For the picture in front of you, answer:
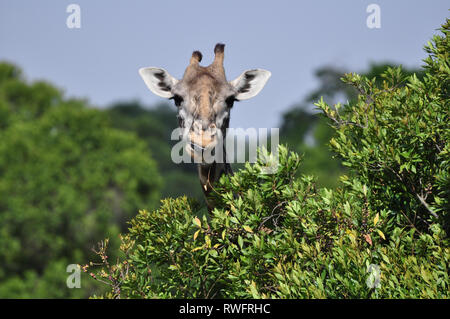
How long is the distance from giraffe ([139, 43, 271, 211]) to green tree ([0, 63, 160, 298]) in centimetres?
2221

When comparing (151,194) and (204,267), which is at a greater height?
(151,194)

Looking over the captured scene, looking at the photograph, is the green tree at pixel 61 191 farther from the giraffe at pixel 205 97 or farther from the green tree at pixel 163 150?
the green tree at pixel 163 150

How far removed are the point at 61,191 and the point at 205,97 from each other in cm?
2633

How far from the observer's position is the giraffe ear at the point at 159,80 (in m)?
8.34

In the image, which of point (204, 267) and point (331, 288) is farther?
point (204, 267)

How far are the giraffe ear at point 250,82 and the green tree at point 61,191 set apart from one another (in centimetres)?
2245

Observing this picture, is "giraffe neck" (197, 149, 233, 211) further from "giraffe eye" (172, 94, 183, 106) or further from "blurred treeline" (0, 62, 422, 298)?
"blurred treeline" (0, 62, 422, 298)

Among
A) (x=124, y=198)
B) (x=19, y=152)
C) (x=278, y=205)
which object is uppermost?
(x=19, y=152)

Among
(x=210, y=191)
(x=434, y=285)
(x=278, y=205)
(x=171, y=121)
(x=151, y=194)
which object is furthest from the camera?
(x=171, y=121)

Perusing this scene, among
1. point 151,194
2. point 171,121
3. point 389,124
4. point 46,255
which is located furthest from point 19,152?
point 171,121

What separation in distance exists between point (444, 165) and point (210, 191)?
3.23 metres

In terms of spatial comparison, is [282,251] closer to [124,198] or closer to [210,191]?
[210,191]

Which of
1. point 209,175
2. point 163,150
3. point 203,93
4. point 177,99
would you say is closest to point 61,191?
point 177,99

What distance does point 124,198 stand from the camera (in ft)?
113
